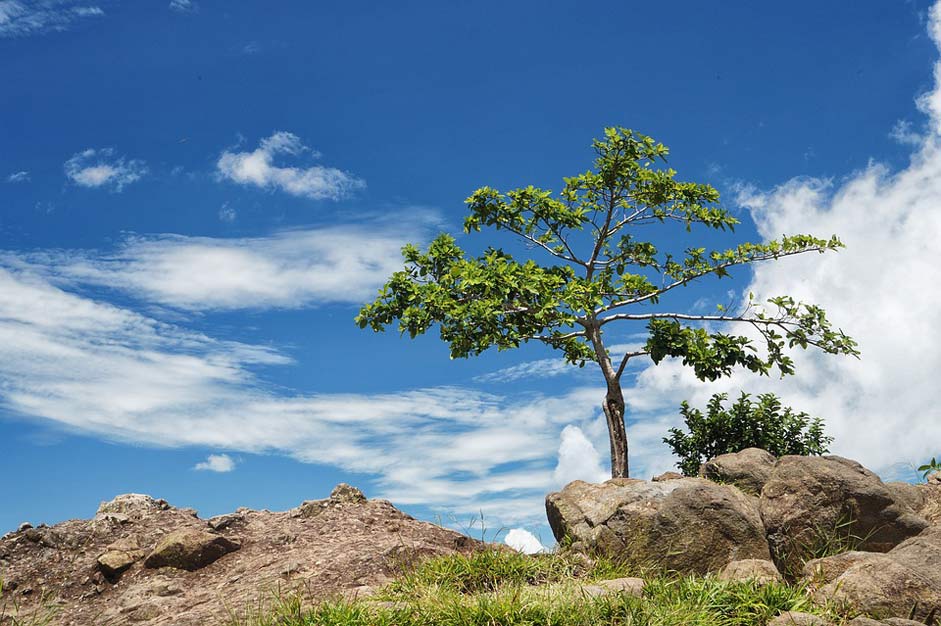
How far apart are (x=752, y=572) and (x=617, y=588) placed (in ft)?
6.15

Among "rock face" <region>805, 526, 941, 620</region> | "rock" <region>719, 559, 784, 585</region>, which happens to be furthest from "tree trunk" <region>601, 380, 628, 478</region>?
"rock face" <region>805, 526, 941, 620</region>

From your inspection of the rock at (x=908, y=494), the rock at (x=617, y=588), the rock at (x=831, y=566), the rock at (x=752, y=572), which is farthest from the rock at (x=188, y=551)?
the rock at (x=908, y=494)

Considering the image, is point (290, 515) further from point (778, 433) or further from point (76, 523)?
point (778, 433)

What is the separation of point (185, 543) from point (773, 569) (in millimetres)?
7388

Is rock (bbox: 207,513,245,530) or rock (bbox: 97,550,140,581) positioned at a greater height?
rock (bbox: 207,513,245,530)

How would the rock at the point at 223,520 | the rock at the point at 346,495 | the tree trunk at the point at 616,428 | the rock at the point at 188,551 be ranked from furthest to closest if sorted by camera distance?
the tree trunk at the point at 616,428, the rock at the point at 346,495, the rock at the point at 223,520, the rock at the point at 188,551

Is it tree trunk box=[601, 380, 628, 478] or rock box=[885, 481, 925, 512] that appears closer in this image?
rock box=[885, 481, 925, 512]

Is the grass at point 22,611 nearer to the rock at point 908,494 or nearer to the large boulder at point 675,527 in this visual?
the large boulder at point 675,527

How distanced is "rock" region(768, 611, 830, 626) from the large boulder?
252 centimetres

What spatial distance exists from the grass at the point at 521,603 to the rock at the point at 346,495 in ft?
11.7

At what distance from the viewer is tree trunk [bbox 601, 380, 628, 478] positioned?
16.0 metres

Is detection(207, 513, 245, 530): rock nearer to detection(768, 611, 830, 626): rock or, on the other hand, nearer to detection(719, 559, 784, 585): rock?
detection(719, 559, 784, 585): rock

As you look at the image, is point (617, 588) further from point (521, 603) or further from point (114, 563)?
point (114, 563)

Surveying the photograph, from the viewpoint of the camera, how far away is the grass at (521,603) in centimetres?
732
